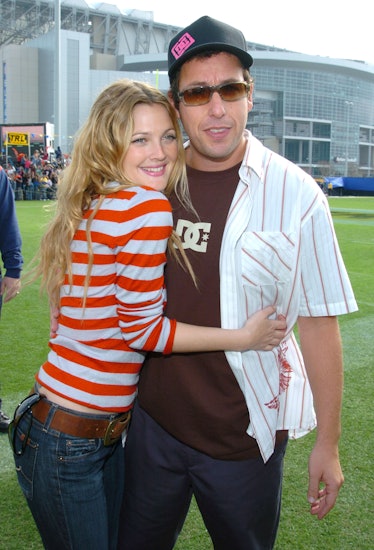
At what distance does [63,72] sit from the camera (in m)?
65.5

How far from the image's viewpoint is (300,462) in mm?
3588

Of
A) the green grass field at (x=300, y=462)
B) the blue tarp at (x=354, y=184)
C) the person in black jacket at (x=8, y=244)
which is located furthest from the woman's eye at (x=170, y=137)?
the blue tarp at (x=354, y=184)

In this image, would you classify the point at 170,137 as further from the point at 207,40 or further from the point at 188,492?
the point at 188,492

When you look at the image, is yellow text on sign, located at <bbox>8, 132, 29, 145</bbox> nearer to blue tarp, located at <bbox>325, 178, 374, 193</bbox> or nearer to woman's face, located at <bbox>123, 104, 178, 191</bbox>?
blue tarp, located at <bbox>325, 178, 374, 193</bbox>

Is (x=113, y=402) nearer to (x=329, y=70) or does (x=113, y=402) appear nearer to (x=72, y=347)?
(x=72, y=347)

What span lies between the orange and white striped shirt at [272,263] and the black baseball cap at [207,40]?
13.1 inches

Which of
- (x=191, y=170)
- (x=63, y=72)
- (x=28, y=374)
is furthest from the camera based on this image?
(x=63, y=72)

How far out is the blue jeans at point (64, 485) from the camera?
1786 millimetres

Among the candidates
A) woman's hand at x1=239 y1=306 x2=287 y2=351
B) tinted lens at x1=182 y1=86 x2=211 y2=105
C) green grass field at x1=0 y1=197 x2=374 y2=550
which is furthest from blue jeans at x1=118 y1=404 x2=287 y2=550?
tinted lens at x1=182 y1=86 x2=211 y2=105

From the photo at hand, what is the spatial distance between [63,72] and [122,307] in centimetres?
6897

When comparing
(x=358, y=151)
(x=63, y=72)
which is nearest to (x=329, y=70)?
(x=358, y=151)

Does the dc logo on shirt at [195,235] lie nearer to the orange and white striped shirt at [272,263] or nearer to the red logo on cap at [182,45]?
the orange and white striped shirt at [272,263]

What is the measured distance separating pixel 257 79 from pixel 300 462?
3433 inches

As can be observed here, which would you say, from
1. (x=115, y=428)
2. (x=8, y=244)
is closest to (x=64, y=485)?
(x=115, y=428)
